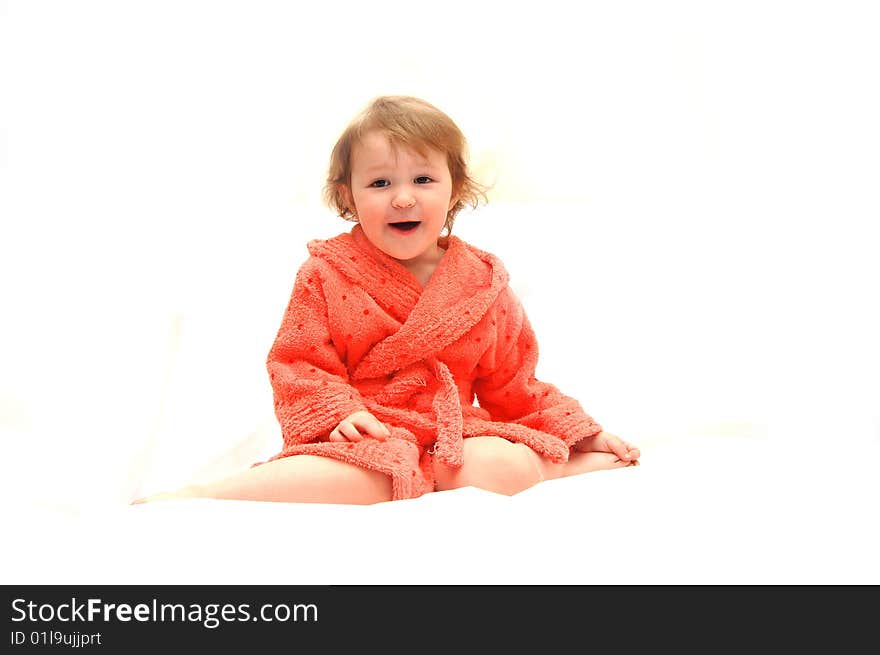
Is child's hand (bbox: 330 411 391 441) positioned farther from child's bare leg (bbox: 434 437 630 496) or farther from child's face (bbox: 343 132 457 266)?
child's face (bbox: 343 132 457 266)

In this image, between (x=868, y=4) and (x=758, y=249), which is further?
(x=868, y=4)

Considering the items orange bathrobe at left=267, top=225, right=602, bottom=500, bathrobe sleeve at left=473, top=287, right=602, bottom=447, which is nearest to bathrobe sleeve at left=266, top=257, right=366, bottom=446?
orange bathrobe at left=267, top=225, right=602, bottom=500

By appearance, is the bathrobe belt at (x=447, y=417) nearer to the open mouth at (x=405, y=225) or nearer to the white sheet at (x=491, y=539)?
the white sheet at (x=491, y=539)

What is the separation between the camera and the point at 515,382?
1476 mm

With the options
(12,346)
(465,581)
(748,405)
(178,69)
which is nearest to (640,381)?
Result: (748,405)

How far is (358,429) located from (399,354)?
0.48 feet

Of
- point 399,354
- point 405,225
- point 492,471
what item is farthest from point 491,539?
point 405,225

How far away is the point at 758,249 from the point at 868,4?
2.19ft

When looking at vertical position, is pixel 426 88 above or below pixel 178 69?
below

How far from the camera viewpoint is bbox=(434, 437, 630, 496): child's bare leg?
1271mm

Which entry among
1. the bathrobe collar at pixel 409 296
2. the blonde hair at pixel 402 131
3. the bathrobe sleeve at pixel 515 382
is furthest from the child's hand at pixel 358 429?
the blonde hair at pixel 402 131

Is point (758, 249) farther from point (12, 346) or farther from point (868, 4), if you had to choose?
point (12, 346)
